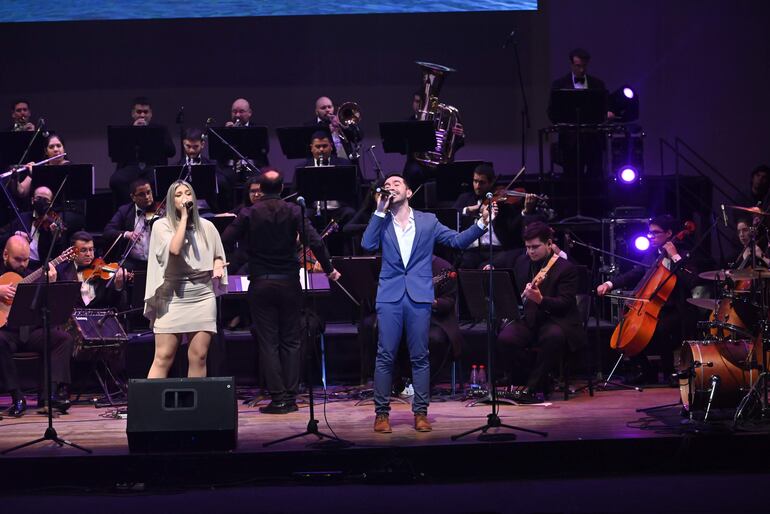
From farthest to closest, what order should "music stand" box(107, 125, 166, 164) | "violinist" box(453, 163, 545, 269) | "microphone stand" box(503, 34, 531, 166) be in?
"microphone stand" box(503, 34, 531, 166)
"music stand" box(107, 125, 166, 164)
"violinist" box(453, 163, 545, 269)

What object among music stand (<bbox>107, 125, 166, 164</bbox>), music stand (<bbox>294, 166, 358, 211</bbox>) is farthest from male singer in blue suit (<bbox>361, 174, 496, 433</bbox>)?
music stand (<bbox>107, 125, 166, 164</bbox>)

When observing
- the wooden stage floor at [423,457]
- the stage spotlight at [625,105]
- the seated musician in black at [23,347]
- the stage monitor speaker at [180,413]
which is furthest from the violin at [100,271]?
the stage spotlight at [625,105]

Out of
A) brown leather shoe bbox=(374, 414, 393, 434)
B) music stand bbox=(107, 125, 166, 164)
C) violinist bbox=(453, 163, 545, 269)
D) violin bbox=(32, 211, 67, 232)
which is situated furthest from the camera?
music stand bbox=(107, 125, 166, 164)

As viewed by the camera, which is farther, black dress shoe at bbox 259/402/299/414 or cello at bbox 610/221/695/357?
cello at bbox 610/221/695/357

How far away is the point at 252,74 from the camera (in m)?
A: 14.0

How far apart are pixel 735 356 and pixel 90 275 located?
5.33 m

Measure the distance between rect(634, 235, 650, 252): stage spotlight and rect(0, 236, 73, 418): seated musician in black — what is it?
17.5 feet

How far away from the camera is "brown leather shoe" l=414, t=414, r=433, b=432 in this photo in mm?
7629

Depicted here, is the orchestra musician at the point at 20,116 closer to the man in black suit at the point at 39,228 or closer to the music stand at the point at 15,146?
the music stand at the point at 15,146

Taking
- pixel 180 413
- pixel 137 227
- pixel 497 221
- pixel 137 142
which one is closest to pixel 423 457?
pixel 180 413

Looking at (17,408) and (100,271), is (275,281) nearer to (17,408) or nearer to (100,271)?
(100,271)

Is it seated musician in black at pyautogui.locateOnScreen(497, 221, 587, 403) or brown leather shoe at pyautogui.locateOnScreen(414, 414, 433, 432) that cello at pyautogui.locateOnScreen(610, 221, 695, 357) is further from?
brown leather shoe at pyautogui.locateOnScreen(414, 414, 433, 432)

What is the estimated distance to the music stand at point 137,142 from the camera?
1107 cm

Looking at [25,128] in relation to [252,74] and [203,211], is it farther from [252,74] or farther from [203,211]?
[252,74]
